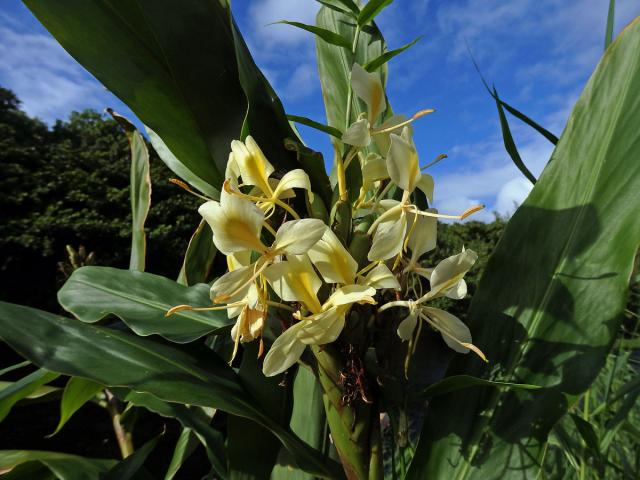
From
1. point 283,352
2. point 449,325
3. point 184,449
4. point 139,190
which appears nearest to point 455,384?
point 449,325

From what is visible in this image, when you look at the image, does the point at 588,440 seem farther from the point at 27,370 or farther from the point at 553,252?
the point at 27,370

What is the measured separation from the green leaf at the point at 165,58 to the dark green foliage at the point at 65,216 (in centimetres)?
340

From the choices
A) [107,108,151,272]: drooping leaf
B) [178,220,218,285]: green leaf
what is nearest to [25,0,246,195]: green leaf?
[178,220,218,285]: green leaf

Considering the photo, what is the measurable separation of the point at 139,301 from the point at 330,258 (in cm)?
31

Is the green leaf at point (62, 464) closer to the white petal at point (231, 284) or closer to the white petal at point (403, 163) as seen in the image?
the white petal at point (231, 284)

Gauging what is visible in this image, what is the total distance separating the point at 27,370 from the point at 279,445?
3.15 metres

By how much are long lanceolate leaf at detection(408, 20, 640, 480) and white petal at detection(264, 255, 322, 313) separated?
0.68 ft

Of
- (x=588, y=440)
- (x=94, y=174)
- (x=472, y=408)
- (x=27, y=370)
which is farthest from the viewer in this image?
(x=94, y=174)

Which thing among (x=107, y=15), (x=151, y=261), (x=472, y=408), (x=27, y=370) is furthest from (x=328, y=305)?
(x=151, y=261)

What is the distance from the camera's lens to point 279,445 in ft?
1.92

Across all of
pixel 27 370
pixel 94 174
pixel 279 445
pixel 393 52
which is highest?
pixel 94 174

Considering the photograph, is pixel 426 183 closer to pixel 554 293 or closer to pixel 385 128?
pixel 385 128

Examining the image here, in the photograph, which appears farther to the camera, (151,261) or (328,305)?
(151,261)

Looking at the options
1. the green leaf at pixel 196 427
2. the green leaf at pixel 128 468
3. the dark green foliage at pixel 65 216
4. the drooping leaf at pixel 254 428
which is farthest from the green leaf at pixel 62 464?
the dark green foliage at pixel 65 216
